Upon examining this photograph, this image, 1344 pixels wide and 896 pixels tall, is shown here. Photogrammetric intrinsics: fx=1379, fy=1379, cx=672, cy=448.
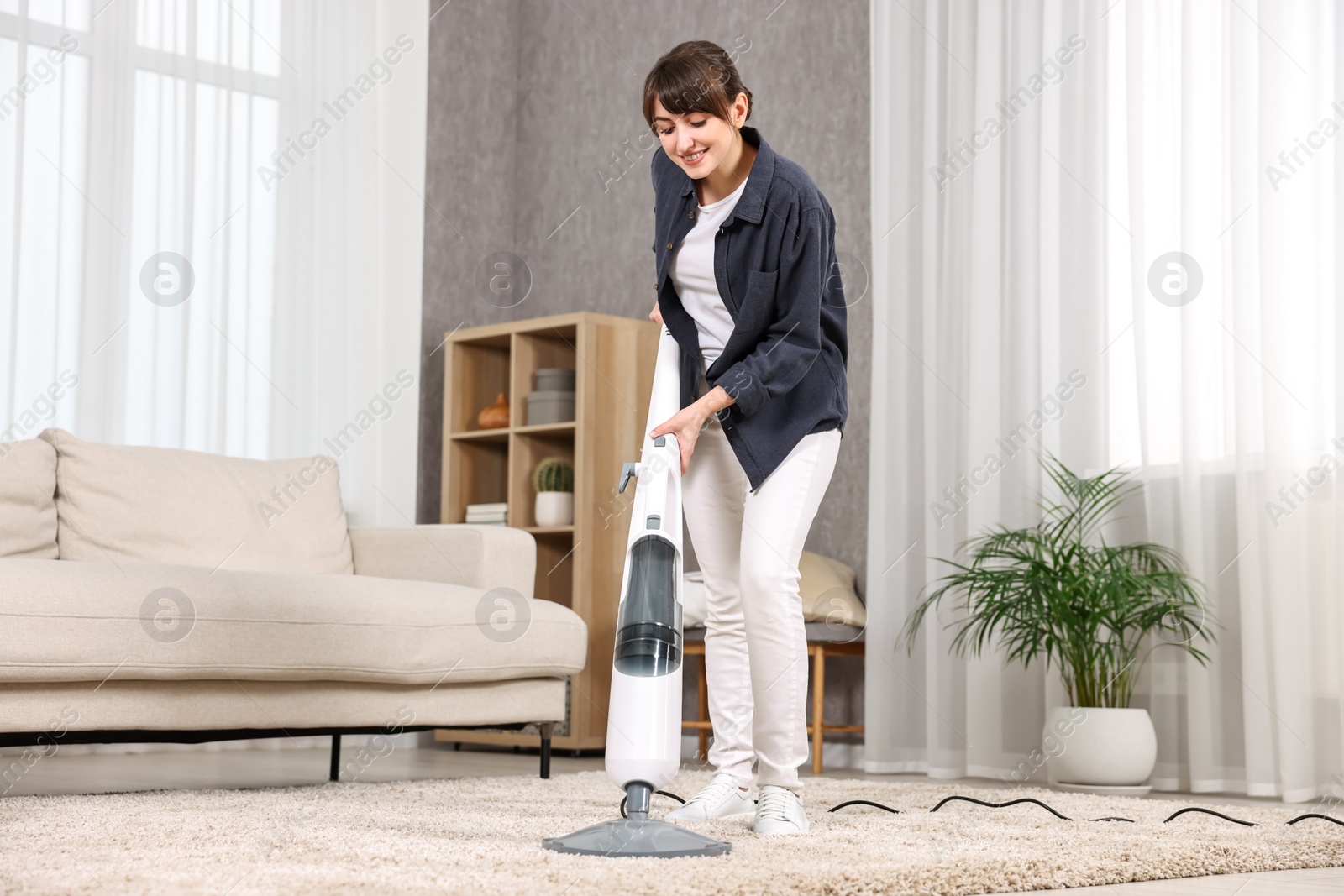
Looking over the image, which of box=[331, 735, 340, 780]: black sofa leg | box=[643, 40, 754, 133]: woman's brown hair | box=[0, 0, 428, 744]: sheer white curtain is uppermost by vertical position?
box=[0, 0, 428, 744]: sheer white curtain

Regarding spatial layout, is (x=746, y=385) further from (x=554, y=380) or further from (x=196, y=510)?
(x=554, y=380)

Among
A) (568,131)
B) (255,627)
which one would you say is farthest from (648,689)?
(568,131)

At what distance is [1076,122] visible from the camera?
336 centimetres

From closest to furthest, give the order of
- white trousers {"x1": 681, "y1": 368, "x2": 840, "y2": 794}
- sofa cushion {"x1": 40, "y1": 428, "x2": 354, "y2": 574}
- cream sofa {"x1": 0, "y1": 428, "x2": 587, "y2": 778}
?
white trousers {"x1": 681, "y1": 368, "x2": 840, "y2": 794}
cream sofa {"x1": 0, "y1": 428, "x2": 587, "y2": 778}
sofa cushion {"x1": 40, "y1": 428, "x2": 354, "y2": 574}

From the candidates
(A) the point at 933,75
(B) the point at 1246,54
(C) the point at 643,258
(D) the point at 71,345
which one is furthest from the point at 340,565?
(B) the point at 1246,54

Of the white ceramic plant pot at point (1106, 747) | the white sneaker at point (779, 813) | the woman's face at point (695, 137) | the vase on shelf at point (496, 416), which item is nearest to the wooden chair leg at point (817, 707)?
the white ceramic plant pot at point (1106, 747)

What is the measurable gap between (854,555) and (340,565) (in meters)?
1.41

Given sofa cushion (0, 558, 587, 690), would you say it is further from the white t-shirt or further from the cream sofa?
the white t-shirt

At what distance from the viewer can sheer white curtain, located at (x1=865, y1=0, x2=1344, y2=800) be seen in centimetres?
288

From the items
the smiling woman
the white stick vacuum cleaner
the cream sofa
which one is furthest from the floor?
the white stick vacuum cleaner

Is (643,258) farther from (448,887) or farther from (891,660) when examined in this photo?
(448,887)

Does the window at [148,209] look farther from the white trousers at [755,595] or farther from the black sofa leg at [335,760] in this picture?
the white trousers at [755,595]

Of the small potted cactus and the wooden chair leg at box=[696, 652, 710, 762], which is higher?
the small potted cactus

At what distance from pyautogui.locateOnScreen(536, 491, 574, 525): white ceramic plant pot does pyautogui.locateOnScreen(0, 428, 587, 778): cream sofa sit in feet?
2.47
